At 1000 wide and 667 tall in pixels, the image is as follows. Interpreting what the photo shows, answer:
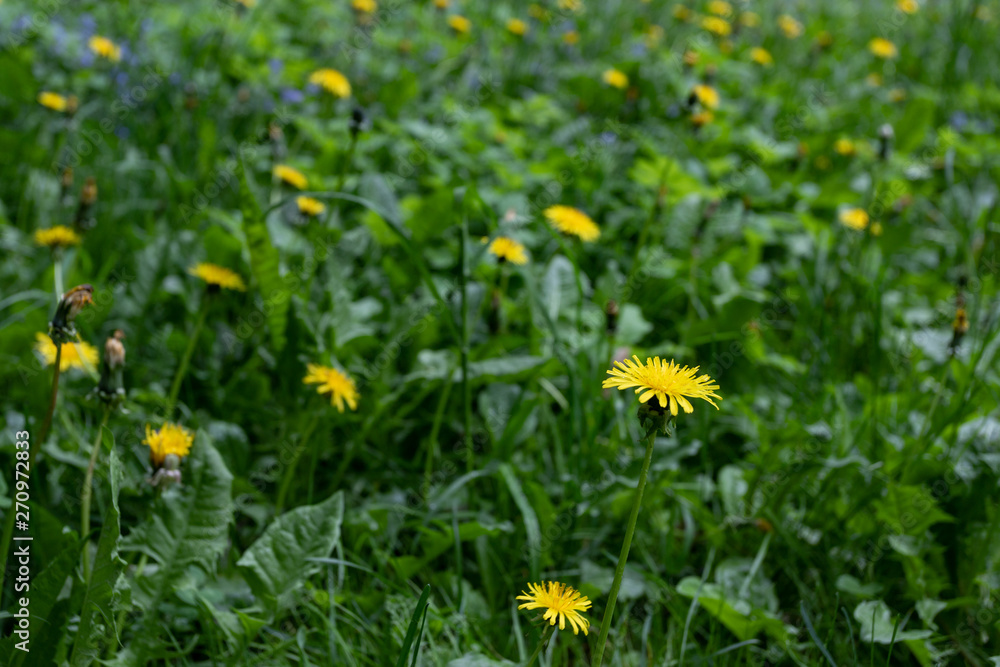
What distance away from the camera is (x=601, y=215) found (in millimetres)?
2994

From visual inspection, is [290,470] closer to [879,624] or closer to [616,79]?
[879,624]

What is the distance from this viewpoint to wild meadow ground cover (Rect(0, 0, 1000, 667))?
1455mm

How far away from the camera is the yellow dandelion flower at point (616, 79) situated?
354cm

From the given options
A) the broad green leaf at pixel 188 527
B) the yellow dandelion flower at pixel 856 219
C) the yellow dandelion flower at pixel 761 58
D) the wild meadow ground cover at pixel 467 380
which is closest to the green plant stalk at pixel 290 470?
the wild meadow ground cover at pixel 467 380

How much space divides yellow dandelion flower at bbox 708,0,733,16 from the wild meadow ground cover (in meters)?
1.37

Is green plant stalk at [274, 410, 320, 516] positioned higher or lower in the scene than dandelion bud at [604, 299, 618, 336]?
lower

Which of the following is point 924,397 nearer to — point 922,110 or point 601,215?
point 601,215

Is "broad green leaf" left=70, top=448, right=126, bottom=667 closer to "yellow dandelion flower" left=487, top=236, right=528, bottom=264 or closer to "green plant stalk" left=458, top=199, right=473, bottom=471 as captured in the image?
"green plant stalk" left=458, top=199, right=473, bottom=471

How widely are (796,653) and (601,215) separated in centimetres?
175

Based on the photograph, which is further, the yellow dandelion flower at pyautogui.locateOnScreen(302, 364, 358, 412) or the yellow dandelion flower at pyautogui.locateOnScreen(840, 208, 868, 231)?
the yellow dandelion flower at pyautogui.locateOnScreen(840, 208, 868, 231)

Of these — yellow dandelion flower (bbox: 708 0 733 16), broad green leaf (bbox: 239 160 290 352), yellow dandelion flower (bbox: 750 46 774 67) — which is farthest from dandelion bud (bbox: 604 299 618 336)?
yellow dandelion flower (bbox: 708 0 733 16)

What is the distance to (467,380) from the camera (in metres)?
1.77

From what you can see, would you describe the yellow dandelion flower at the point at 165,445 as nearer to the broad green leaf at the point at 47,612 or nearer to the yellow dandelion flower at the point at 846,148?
the broad green leaf at the point at 47,612

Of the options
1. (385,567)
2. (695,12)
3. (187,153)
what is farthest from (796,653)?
(695,12)
